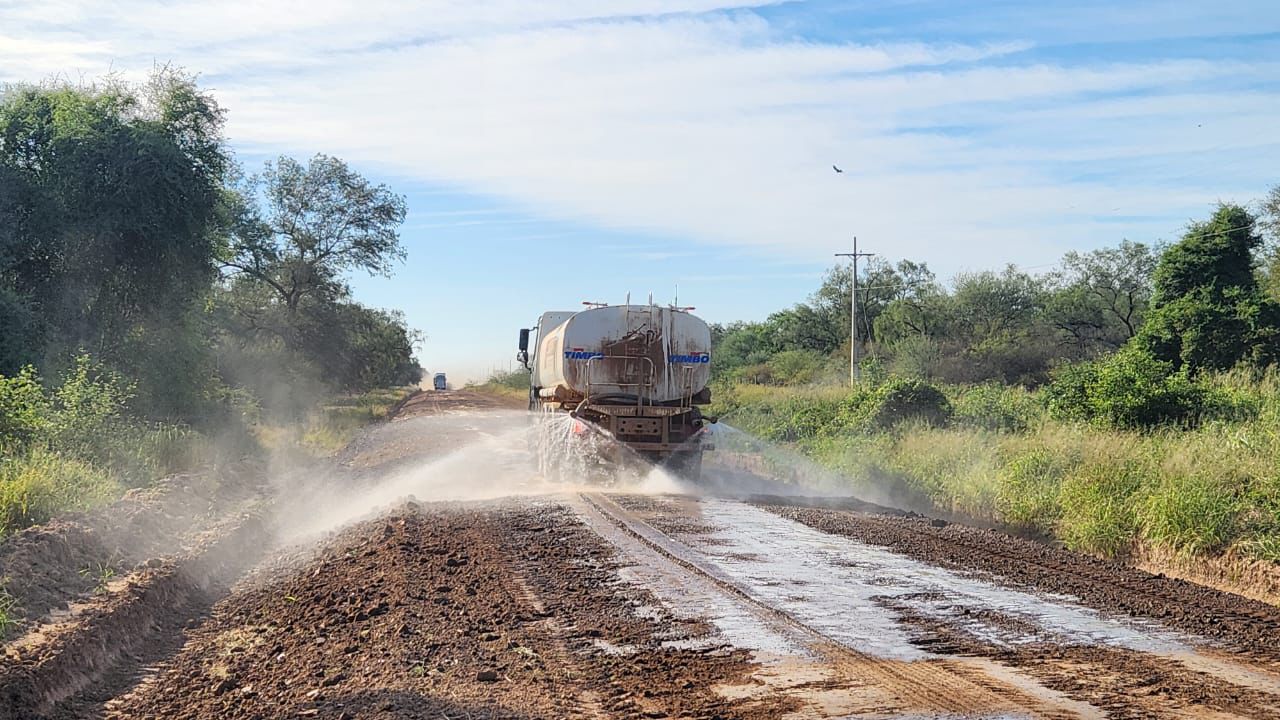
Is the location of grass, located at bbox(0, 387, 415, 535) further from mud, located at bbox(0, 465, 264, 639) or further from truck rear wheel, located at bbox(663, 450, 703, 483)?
truck rear wheel, located at bbox(663, 450, 703, 483)

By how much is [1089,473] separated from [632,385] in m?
7.73

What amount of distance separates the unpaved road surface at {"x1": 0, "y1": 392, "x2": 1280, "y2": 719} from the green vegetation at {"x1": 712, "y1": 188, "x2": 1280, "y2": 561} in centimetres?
110

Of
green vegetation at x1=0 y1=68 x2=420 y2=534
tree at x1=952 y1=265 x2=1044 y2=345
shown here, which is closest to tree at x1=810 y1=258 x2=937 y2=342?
tree at x1=952 y1=265 x2=1044 y2=345

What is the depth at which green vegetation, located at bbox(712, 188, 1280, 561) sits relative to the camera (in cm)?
1104

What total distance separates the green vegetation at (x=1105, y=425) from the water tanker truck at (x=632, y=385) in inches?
131

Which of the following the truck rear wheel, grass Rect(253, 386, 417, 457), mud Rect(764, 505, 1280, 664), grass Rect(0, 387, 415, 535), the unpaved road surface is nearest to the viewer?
the unpaved road surface

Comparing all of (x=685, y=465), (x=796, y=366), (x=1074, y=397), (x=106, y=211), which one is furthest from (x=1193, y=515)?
(x=796, y=366)

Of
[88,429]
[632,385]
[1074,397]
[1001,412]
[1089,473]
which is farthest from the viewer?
[1001,412]

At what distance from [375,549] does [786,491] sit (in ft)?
29.8

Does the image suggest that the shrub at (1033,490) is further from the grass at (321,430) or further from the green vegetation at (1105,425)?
the grass at (321,430)

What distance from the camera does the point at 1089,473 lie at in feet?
42.4

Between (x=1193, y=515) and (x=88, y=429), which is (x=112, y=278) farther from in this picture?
(x=1193, y=515)

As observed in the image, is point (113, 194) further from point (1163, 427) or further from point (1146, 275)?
point (1146, 275)

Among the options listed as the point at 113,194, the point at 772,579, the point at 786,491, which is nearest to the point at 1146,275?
the point at 786,491
